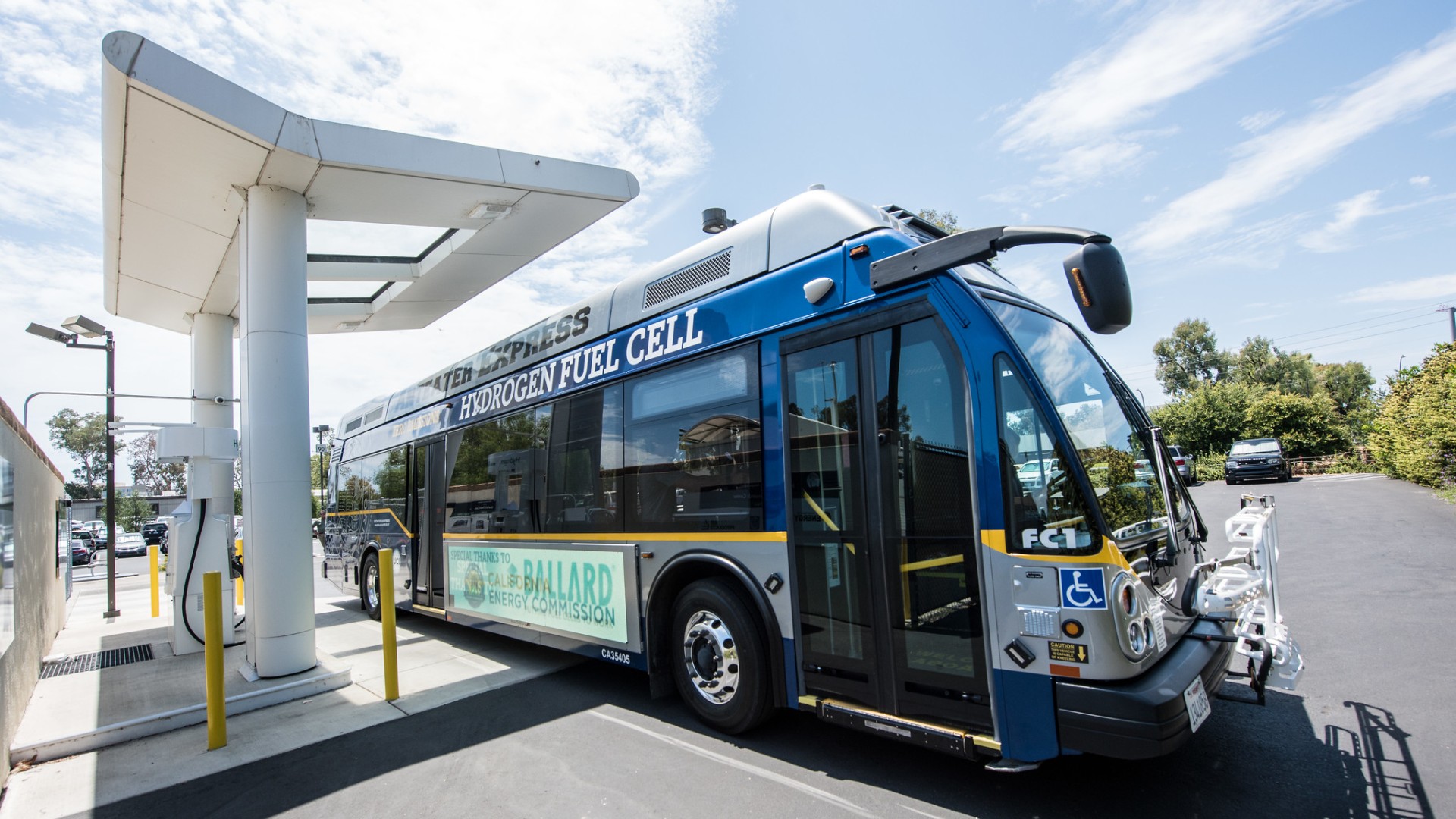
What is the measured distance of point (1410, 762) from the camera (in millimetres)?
3932

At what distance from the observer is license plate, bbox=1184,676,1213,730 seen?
10.5 feet

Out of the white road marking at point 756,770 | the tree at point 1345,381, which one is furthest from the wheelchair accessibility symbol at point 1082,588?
the tree at point 1345,381

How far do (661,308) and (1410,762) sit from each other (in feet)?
17.5

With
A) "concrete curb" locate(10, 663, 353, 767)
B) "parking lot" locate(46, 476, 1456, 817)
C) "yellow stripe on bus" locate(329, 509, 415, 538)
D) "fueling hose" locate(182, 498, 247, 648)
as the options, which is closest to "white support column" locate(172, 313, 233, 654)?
"fueling hose" locate(182, 498, 247, 648)

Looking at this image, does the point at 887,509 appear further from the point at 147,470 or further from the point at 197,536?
the point at 147,470

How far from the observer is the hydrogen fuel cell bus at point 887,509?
332 centimetres

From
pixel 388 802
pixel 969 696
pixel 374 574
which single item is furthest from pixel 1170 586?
pixel 374 574

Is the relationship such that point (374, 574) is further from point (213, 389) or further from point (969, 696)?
point (969, 696)

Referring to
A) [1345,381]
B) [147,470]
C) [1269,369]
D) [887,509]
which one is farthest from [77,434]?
[1345,381]

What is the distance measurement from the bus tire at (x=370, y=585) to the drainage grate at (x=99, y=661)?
261 cm

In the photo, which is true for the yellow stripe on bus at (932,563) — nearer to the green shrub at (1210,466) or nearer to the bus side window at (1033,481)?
the bus side window at (1033,481)

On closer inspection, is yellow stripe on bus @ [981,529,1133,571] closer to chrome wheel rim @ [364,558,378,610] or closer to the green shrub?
chrome wheel rim @ [364,558,378,610]

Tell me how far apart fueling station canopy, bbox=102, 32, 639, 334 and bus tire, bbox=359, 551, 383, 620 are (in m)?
3.94

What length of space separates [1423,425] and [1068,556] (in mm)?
20079
